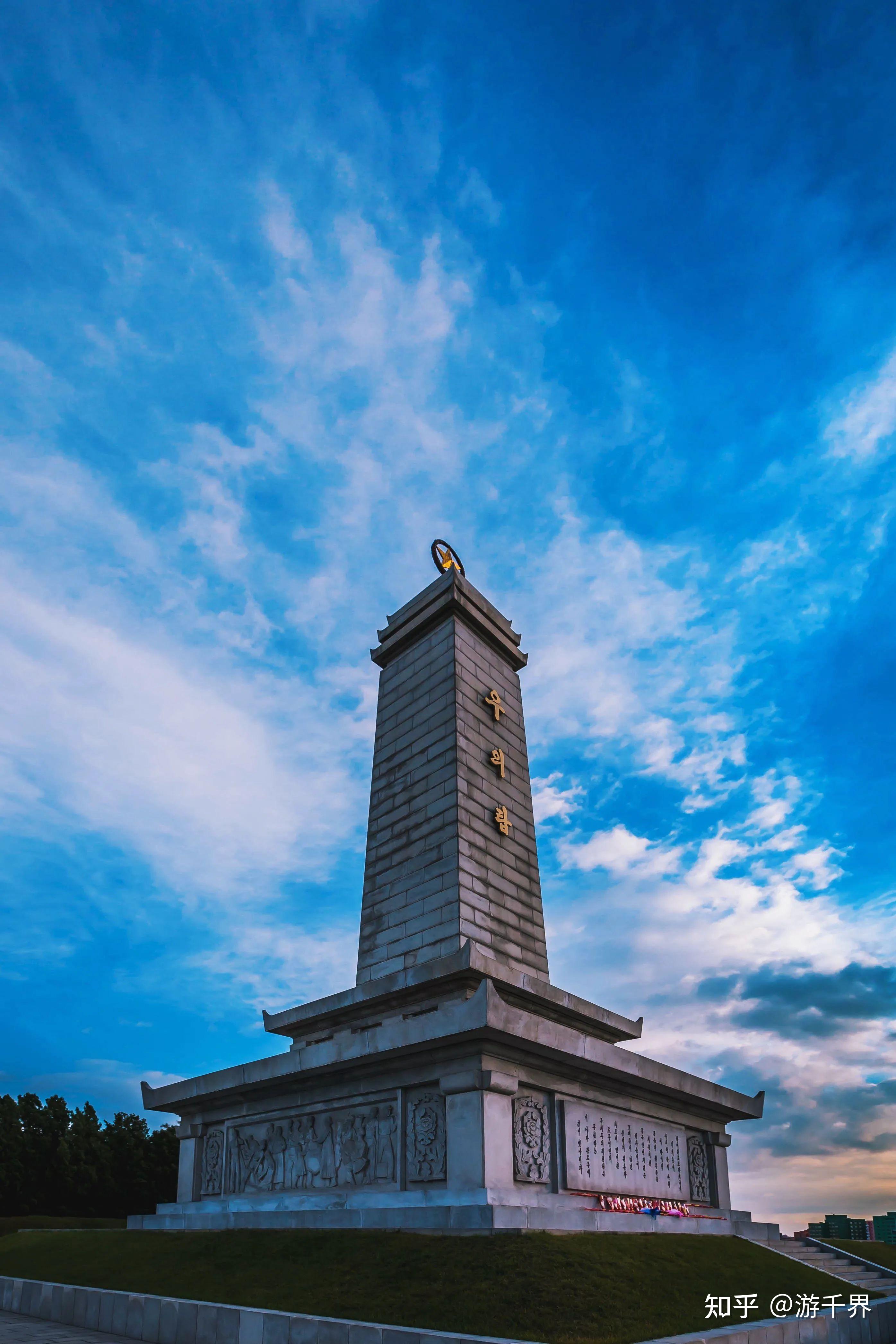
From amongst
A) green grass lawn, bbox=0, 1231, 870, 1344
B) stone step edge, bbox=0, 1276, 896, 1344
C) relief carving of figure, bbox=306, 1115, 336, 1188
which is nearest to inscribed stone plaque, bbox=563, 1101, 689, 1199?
green grass lawn, bbox=0, 1231, 870, 1344

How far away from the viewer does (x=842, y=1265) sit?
15.1 metres

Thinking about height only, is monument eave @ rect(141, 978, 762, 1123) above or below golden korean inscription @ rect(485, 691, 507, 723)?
below

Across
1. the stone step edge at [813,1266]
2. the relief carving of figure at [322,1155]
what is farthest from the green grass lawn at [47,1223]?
the stone step edge at [813,1266]

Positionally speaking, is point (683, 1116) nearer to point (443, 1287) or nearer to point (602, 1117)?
point (602, 1117)

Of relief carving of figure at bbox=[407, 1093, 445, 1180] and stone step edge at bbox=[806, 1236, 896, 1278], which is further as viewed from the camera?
stone step edge at bbox=[806, 1236, 896, 1278]

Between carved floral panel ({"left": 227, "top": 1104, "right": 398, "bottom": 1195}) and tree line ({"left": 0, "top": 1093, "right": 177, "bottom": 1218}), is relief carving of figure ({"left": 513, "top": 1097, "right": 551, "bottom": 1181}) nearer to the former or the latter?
carved floral panel ({"left": 227, "top": 1104, "right": 398, "bottom": 1195})

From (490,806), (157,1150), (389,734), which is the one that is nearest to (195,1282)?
(490,806)

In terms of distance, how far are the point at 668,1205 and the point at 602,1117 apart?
2212 mm

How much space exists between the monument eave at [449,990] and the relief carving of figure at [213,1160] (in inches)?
75.6

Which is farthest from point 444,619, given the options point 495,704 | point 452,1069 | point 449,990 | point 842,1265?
point 842,1265

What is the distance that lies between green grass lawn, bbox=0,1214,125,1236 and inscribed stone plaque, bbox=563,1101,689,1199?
16748mm

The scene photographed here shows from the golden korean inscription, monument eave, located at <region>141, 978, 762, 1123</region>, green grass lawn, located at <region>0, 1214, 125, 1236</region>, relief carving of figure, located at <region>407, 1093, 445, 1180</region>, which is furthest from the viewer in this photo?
green grass lawn, located at <region>0, 1214, 125, 1236</region>

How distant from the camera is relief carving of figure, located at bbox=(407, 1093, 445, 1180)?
37.3 feet

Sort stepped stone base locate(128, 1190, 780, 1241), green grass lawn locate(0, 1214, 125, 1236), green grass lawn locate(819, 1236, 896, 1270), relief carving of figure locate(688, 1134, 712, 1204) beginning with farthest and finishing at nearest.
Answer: green grass lawn locate(0, 1214, 125, 1236) < green grass lawn locate(819, 1236, 896, 1270) < relief carving of figure locate(688, 1134, 712, 1204) < stepped stone base locate(128, 1190, 780, 1241)
